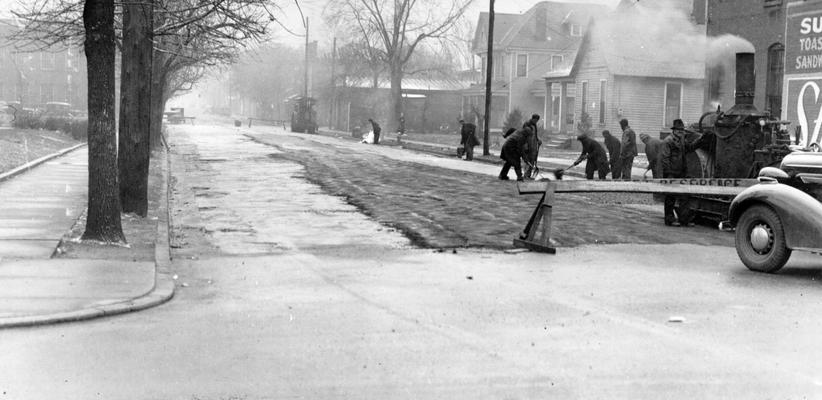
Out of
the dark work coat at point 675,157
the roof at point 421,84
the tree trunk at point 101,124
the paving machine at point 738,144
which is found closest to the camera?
the tree trunk at point 101,124

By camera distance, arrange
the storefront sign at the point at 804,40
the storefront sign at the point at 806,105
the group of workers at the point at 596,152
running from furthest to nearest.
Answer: the storefront sign at the point at 804,40
the storefront sign at the point at 806,105
the group of workers at the point at 596,152

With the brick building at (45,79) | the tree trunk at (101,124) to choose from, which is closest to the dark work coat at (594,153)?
the tree trunk at (101,124)

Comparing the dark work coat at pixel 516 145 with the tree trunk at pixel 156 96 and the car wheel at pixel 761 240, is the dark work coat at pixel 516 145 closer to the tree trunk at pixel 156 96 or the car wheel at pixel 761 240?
the tree trunk at pixel 156 96

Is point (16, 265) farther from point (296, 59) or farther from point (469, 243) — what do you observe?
point (296, 59)

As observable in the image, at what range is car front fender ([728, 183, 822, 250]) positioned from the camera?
10156 mm

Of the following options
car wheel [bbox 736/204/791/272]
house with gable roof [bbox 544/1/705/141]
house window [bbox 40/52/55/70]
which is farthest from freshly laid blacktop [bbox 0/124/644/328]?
house window [bbox 40/52/55/70]

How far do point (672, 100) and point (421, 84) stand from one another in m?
37.4

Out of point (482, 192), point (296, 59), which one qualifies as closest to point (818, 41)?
point (482, 192)

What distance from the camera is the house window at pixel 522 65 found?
71.2 m

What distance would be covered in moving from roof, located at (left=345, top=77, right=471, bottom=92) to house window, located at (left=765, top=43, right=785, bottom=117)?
52.7 m

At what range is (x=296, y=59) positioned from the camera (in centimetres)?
12988

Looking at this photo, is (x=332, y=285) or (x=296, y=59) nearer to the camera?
(x=332, y=285)

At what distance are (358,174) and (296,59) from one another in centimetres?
10466

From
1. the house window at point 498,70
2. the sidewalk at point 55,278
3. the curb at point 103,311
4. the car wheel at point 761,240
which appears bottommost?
the curb at point 103,311
